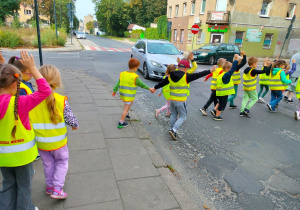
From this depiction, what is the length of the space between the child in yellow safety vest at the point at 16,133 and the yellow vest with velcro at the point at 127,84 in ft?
8.91

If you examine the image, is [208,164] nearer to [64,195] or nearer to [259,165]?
[259,165]

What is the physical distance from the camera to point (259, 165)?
12.4 feet

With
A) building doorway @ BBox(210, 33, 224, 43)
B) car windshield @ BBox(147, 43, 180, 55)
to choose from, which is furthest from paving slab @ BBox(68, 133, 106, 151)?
building doorway @ BBox(210, 33, 224, 43)

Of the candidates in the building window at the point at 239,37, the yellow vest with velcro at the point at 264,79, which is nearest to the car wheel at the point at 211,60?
the building window at the point at 239,37

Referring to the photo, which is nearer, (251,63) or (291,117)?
(251,63)

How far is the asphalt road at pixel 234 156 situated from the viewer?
3.01 metres

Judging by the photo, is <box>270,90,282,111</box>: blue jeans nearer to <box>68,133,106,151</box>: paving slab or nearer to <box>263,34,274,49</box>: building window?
<box>68,133,106,151</box>: paving slab

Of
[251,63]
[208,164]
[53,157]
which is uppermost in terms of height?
[251,63]

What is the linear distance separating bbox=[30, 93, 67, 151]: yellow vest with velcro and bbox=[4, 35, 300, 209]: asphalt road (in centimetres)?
184

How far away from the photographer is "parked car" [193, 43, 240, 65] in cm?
1658

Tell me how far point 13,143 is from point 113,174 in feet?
5.06

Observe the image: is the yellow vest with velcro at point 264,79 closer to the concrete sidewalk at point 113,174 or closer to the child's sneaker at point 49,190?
the concrete sidewalk at point 113,174

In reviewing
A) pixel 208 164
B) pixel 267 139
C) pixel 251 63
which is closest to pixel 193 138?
pixel 208 164

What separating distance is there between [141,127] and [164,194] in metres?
2.26
